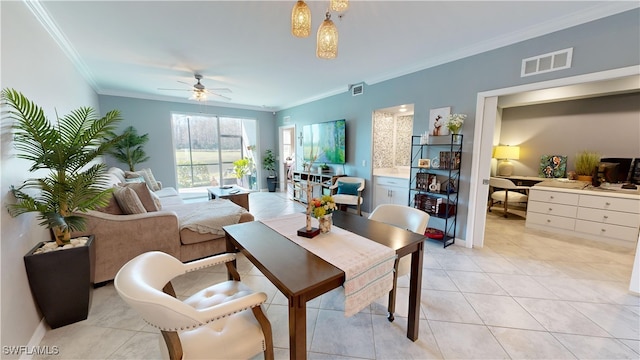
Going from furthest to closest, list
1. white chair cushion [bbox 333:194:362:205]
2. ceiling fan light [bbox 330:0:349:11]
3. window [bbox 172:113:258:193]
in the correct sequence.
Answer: window [bbox 172:113:258:193]
white chair cushion [bbox 333:194:362:205]
ceiling fan light [bbox 330:0:349:11]

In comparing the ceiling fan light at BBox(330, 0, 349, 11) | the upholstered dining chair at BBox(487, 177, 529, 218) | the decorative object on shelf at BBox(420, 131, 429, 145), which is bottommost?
the upholstered dining chair at BBox(487, 177, 529, 218)

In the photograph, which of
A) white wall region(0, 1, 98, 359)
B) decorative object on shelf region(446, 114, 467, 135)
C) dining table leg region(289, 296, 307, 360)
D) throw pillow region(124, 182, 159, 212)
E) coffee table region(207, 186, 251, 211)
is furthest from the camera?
coffee table region(207, 186, 251, 211)

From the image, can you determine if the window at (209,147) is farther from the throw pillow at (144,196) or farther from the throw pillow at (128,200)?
the throw pillow at (128,200)

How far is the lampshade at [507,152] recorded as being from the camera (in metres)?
4.78

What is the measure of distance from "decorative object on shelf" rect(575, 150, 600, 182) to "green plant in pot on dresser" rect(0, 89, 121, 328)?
6.55 meters

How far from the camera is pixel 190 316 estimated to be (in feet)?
2.88

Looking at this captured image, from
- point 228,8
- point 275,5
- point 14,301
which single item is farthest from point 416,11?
point 14,301

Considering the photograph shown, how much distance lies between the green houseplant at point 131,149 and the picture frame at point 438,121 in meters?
5.93

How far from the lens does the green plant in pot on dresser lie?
1524mm

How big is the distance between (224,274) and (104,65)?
366cm

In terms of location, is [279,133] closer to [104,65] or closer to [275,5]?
[104,65]

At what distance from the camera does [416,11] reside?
82.9 inches

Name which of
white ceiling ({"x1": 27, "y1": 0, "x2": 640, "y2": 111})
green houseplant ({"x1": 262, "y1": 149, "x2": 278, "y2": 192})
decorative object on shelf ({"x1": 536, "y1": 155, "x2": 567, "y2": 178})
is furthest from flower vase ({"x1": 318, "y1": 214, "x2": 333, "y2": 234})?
green houseplant ({"x1": 262, "y1": 149, "x2": 278, "y2": 192})

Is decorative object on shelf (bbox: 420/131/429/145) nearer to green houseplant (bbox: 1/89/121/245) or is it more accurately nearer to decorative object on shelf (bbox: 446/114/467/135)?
decorative object on shelf (bbox: 446/114/467/135)
